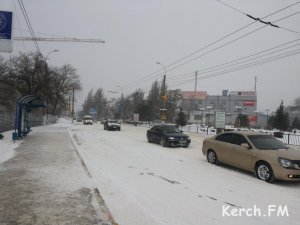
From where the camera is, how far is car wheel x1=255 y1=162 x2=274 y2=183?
11.2 m

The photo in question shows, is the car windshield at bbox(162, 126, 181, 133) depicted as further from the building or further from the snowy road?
the building

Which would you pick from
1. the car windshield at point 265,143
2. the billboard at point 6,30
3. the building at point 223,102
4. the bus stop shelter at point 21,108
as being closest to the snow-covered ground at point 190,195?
the car windshield at point 265,143

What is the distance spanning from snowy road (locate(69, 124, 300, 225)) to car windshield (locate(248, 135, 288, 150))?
1.10m

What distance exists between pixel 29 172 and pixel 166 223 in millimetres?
6419

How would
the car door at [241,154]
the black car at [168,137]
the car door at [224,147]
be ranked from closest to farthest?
the car door at [241,154]
the car door at [224,147]
the black car at [168,137]

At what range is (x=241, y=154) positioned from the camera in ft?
41.9

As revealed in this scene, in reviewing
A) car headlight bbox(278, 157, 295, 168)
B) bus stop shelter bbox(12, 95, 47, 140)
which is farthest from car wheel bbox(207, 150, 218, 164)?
bus stop shelter bbox(12, 95, 47, 140)

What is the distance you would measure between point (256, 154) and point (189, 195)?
3.99 meters

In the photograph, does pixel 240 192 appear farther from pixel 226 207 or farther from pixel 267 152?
pixel 267 152

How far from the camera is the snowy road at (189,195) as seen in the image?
7.11 metres

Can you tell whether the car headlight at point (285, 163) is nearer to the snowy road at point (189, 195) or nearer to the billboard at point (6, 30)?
the snowy road at point (189, 195)

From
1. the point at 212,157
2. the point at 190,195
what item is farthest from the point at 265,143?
the point at 190,195

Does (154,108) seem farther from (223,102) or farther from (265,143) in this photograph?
(265,143)

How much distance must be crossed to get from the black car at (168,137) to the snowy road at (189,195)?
25.2 feet
